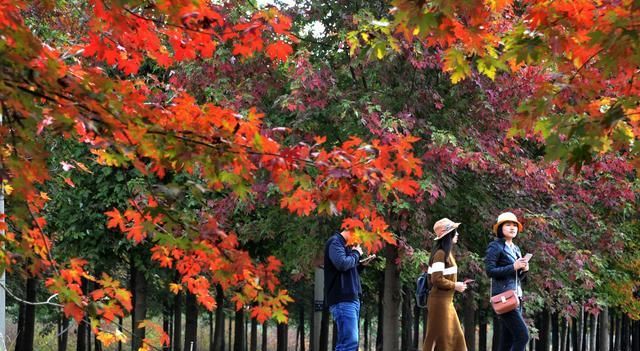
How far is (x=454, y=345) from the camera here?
402 inches

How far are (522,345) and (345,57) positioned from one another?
23.6 ft

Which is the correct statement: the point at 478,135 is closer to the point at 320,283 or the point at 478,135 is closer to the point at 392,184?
the point at 320,283

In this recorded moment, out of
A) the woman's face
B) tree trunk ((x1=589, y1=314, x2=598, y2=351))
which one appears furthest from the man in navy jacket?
tree trunk ((x1=589, y1=314, x2=598, y2=351))

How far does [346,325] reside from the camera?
389 inches

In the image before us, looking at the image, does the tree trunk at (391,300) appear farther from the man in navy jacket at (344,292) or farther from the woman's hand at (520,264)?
the woman's hand at (520,264)

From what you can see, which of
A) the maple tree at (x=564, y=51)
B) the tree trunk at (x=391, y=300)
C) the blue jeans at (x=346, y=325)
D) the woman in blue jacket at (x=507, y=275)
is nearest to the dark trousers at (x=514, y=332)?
the woman in blue jacket at (x=507, y=275)

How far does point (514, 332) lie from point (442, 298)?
2.95 feet

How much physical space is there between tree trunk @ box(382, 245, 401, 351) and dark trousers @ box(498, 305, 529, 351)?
19.9 feet

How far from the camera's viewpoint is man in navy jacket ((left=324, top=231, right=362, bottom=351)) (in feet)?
31.9

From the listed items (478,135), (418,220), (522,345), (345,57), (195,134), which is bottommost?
(522,345)

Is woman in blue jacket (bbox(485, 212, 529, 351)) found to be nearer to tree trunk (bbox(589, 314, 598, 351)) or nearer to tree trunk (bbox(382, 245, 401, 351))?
tree trunk (bbox(382, 245, 401, 351))

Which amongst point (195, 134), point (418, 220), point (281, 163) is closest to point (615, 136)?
point (281, 163)

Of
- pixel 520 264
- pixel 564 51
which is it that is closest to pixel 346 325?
pixel 520 264

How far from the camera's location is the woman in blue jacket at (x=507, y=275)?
31.4ft
